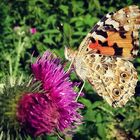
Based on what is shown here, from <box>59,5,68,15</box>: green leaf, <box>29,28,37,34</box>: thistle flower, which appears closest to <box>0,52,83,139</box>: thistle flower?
<box>29,28,37,34</box>: thistle flower

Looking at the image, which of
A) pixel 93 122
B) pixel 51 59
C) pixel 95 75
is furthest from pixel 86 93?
pixel 51 59

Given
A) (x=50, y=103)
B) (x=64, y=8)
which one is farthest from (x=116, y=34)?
(x=64, y=8)

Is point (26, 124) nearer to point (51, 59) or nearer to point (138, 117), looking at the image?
point (51, 59)

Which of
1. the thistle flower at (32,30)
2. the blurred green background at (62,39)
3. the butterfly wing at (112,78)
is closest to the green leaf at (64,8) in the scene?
the blurred green background at (62,39)

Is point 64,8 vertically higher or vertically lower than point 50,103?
higher

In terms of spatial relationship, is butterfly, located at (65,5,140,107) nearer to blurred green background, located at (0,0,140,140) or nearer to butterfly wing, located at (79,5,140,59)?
butterfly wing, located at (79,5,140,59)

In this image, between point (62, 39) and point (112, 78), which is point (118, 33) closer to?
point (112, 78)

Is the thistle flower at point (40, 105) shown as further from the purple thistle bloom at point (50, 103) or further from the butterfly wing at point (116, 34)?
the butterfly wing at point (116, 34)
